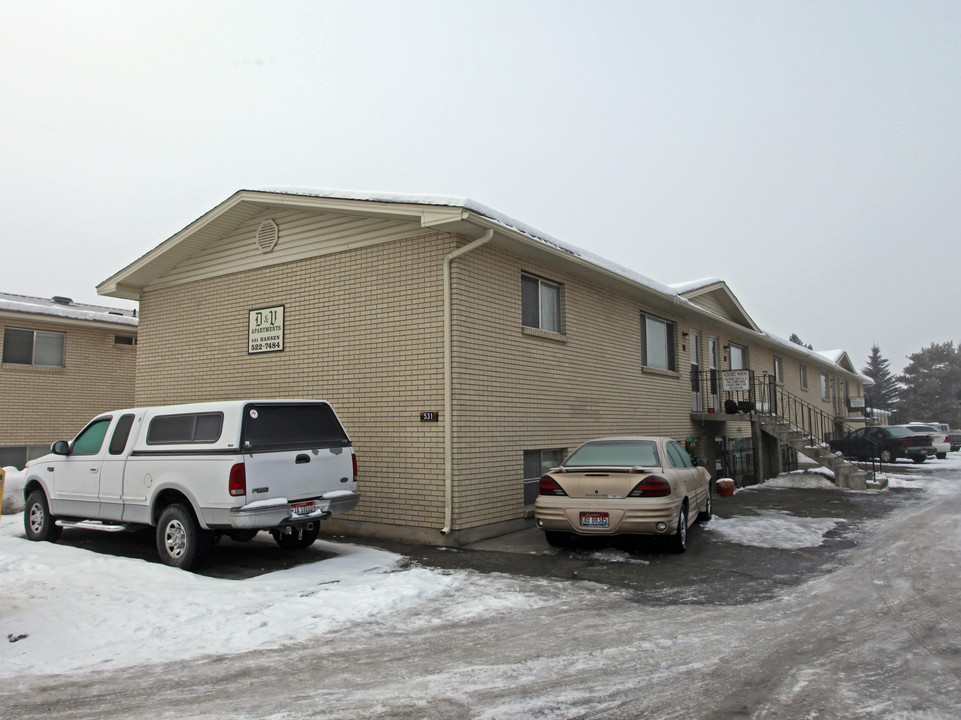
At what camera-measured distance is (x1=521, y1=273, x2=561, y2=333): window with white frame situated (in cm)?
1166

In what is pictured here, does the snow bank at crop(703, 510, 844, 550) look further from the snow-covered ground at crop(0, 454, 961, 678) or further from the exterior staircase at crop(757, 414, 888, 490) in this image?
the exterior staircase at crop(757, 414, 888, 490)

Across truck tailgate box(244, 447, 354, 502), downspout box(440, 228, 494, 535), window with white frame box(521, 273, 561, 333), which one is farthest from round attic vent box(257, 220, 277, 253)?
truck tailgate box(244, 447, 354, 502)

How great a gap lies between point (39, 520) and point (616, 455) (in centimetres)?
802

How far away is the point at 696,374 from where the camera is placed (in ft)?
60.5

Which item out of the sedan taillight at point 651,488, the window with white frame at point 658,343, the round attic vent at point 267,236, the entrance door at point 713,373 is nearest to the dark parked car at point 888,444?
the entrance door at point 713,373

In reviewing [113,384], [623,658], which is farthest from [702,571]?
[113,384]

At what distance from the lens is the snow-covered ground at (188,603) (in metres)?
5.38

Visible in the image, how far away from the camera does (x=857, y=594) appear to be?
22.0 ft

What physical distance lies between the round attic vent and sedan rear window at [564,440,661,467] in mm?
6551

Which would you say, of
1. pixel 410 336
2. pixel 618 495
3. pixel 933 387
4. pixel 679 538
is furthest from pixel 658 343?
pixel 933 387

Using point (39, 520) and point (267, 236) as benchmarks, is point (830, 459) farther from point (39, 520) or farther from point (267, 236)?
point (39, 520)

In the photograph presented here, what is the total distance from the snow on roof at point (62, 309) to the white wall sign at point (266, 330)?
237 inches

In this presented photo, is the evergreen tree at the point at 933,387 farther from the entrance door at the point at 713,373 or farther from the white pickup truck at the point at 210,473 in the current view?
the white pickup truck at the point at 210,473

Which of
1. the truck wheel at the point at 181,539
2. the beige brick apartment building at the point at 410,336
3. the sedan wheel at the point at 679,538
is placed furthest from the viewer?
the beige brick apartment building at the point at 410,336
